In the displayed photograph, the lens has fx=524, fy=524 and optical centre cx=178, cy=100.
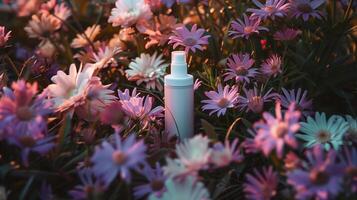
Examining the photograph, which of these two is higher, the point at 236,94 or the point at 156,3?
the point at 156,3

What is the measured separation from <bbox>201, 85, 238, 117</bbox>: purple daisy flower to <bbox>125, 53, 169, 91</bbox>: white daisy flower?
20cm

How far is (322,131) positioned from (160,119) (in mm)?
Result: 397

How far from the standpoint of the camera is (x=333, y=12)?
1510mm

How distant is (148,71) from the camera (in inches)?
57.1

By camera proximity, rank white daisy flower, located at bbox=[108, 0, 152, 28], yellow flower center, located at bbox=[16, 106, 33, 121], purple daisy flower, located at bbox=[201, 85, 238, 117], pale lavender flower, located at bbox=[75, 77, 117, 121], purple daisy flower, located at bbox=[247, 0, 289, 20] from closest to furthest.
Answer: yellow flower center, located at bbox=[16, 106, 33, 121]
pale lavender flower, located at bbox=[75, 77, 117, 121]
purple daisy flower, located at bbox=[201, 85, 238, 117]
purple daisy flower, located at bbox=[247, 0, 289, 20]
white daisy flower, located at bbox=[108, 0, 152, 28]

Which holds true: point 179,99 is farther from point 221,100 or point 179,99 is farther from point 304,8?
point 304,8

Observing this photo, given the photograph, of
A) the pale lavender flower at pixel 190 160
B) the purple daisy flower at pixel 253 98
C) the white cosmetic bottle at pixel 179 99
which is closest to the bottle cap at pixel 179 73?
the white cosmetic bottle at pixel 179 99

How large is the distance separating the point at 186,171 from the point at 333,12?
2.70ft

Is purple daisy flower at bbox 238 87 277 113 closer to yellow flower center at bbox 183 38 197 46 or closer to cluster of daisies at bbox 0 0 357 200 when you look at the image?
cluster of daisies at bbox 0 0 357 200

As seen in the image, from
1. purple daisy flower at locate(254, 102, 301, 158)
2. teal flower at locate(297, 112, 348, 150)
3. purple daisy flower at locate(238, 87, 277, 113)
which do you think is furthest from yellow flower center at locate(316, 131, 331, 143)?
purple daisy flower at locate(254, 102, 301, 158)

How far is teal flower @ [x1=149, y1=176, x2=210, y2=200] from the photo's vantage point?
3.10 feet

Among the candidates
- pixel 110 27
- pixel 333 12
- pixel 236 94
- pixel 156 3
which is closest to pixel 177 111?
pixel 236 94

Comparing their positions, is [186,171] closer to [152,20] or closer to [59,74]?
[59,74]

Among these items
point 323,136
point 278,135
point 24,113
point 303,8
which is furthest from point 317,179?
point 303,8
